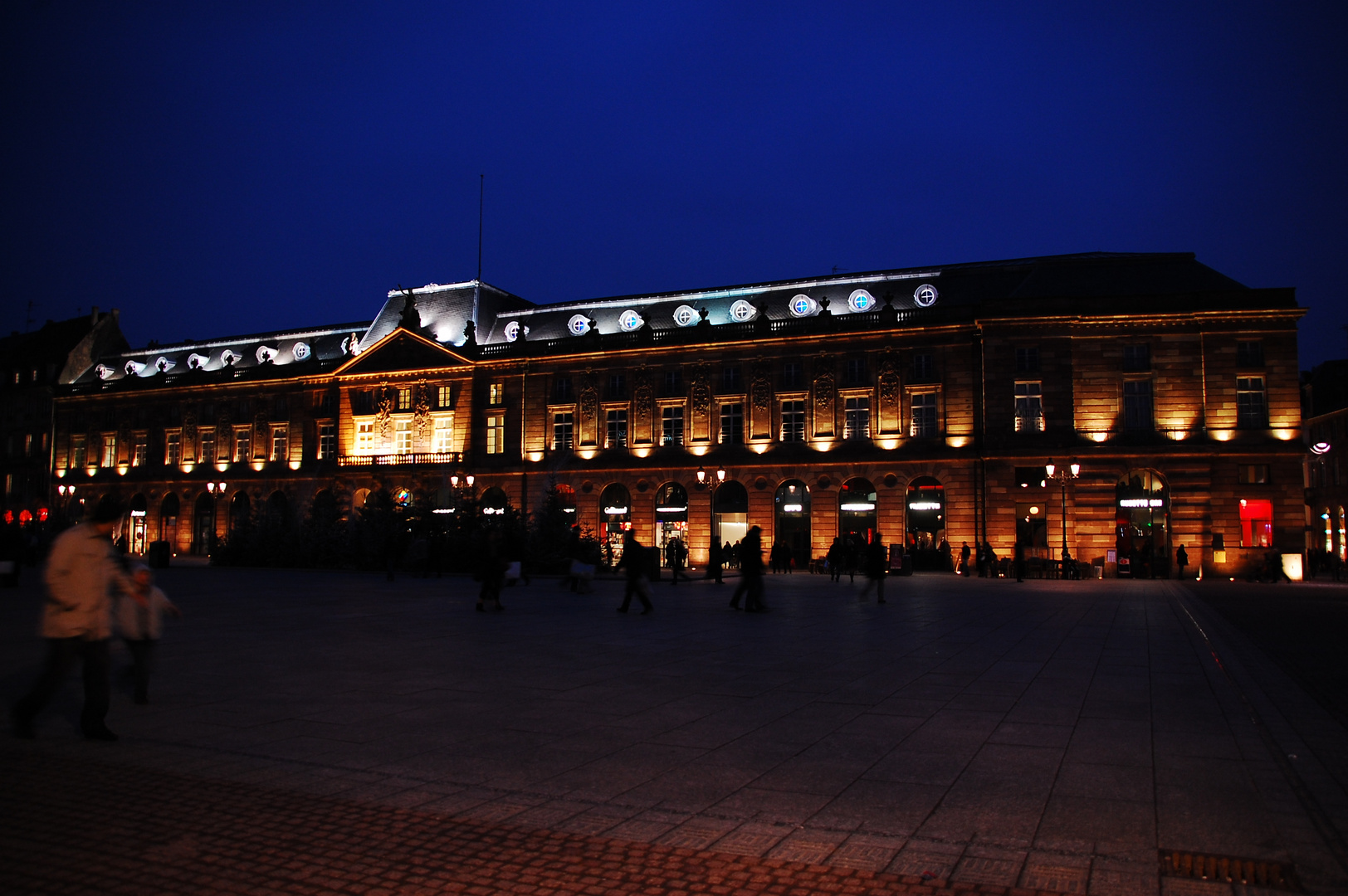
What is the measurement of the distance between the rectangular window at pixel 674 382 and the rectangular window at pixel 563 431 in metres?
6.69

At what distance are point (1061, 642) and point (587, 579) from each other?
16838 millimetres

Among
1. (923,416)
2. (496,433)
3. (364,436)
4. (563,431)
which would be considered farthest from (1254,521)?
(364,436)

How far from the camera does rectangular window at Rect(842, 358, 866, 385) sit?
57188 mm

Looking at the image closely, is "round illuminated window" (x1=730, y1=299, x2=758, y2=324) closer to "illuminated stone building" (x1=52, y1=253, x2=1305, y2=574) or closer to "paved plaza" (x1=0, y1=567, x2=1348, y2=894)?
"illuminated stone building" (x1=52, y1=253, x2=1305, y2=574)

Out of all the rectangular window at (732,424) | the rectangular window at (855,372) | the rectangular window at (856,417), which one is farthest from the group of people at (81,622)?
the rectangular window at (732,424)

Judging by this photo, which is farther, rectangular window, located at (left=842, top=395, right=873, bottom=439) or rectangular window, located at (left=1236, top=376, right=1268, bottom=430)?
rectangular window, located at (left=842, top=395, right=873, bottom=439)

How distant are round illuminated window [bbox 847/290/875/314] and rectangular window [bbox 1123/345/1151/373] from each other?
13.8m

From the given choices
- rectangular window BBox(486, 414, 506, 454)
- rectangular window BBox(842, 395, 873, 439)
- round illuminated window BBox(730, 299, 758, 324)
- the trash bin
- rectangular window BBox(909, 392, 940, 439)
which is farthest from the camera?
rectangular window BBox(486, 414, 506, 454)

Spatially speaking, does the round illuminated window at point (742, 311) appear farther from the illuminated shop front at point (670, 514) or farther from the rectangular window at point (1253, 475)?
the rectangular window at point (1253, 475)

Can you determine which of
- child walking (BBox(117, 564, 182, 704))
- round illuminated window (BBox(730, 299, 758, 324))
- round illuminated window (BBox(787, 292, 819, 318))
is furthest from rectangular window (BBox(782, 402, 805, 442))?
child walking (BBox(117, 564, 182, 704))

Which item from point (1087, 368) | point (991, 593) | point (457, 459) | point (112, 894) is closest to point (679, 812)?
point (112, 894)

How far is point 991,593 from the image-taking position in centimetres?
3303

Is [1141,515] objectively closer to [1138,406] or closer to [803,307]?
[1138,406]

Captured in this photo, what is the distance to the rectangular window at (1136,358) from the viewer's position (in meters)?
51.7
